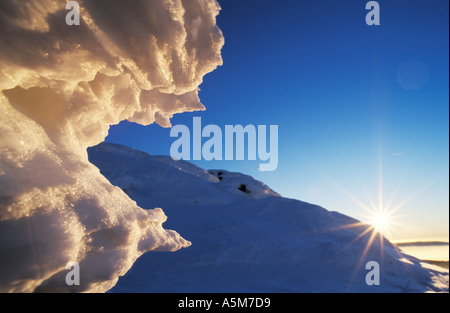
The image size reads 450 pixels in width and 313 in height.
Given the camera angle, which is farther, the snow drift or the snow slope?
the snow slope

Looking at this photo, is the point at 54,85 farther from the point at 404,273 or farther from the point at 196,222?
the point at 404,273

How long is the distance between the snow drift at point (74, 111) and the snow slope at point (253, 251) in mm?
6181

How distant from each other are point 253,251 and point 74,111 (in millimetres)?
10390

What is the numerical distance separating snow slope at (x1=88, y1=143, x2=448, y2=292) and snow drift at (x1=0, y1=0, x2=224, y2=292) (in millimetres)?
6181

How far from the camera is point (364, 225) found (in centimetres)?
1667

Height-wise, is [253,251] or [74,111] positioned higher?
[74,111]

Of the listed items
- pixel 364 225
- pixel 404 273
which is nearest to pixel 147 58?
pixel 404 273

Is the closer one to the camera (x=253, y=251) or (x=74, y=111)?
(x=74, y=111)

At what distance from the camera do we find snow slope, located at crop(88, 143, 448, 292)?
8.93 m

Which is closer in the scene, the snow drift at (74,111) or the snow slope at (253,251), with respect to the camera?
the snow drift at (74,111)

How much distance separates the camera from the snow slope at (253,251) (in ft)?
29.3

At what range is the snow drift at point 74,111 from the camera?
1.58 m

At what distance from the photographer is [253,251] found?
11242mm
